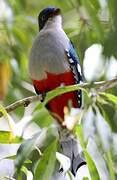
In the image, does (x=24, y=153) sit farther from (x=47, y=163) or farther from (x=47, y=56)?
(x=47, y=56)

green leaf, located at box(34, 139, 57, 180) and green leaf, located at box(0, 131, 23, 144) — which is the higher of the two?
green leaf, located at box(0, 131, 23, 144)

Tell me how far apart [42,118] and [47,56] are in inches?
33.0

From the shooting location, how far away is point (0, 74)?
1157 millimetres

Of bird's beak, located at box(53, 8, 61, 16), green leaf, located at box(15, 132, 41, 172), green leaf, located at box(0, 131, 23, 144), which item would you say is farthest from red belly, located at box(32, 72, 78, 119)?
green leaf, located at box(15, 132, 41, 172)

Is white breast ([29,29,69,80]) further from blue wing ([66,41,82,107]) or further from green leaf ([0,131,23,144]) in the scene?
green leaf ([0,131,23,144])

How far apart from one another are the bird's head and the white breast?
158 mm

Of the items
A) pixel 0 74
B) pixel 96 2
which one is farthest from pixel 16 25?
pixel 0 74

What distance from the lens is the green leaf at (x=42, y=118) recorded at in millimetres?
1310

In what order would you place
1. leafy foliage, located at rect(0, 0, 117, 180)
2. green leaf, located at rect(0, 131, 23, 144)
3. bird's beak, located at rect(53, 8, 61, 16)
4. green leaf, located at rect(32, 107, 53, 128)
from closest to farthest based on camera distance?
leafy foliage, located at rect(0, 0, 117, 180), green leaf, located at rect(32, 107, 53, 128), green leaf, located at rect(0, 131, 23, 144), bird's beak, located at rect(53, 8, 61, 16)

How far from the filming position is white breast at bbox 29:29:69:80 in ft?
6.98

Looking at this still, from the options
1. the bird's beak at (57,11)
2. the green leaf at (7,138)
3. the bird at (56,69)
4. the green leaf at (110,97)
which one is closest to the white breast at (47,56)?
the bird at (56,69)

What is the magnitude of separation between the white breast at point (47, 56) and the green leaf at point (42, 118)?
0.74 m

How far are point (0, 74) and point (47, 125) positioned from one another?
10.8 inches

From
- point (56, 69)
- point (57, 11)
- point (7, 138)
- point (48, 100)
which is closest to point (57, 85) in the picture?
point (56, 69)
